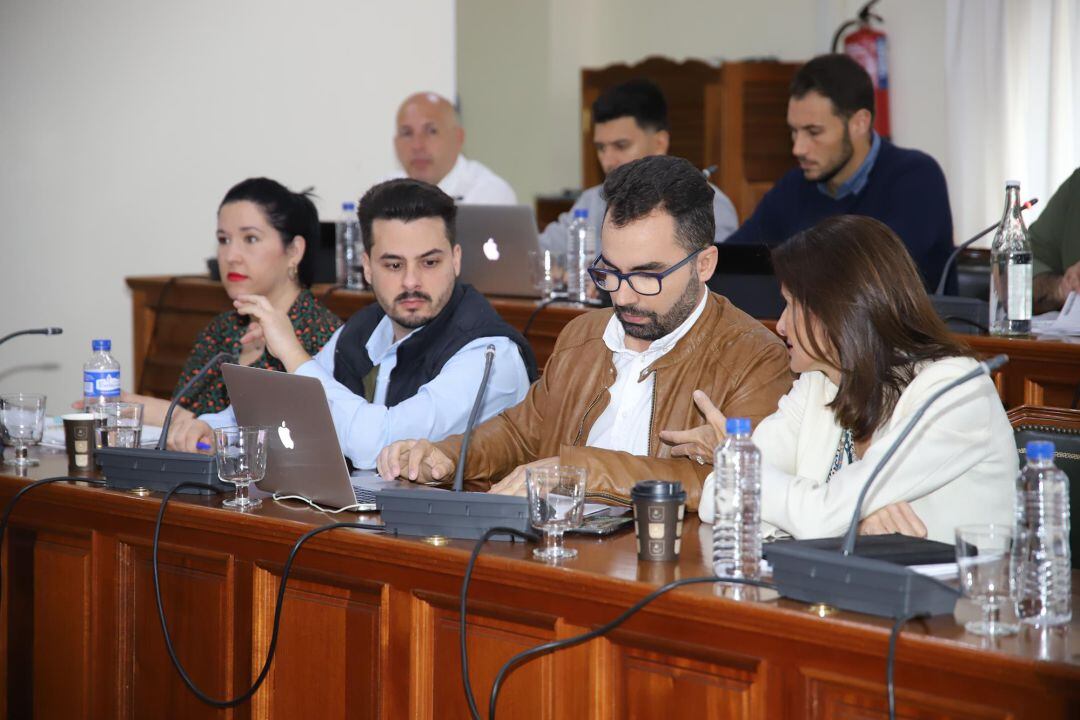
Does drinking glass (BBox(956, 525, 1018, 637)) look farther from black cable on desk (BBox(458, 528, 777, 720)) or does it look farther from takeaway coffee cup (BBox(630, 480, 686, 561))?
takeaway coffee cup (BBox(630, 480, 686, 561))

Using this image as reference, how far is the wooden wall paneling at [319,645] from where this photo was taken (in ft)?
6.79

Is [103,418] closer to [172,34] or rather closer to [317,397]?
[317,397]

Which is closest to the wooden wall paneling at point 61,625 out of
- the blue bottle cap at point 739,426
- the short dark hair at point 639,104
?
the blue bottle cap at point 739,426

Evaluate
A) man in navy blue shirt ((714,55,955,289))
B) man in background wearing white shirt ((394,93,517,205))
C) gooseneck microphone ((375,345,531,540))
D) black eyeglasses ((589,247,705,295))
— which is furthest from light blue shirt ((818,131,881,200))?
gooseneck microphone ((375,345,531,540))

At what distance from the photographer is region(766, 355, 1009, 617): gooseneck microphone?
153 cm

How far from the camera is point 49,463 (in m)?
2.72

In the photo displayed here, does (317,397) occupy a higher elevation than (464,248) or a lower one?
lower

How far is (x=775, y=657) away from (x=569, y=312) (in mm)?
2172

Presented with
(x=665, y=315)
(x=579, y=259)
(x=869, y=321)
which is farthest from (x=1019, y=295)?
(x=579, y=259)

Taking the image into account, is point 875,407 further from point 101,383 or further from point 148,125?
point 148,125

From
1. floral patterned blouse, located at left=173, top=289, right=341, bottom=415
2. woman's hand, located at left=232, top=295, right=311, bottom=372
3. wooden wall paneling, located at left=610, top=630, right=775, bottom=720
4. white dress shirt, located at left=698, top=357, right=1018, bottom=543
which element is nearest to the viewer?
wooden wall paneling, located at left=610, top=630, right=775, bottom=720

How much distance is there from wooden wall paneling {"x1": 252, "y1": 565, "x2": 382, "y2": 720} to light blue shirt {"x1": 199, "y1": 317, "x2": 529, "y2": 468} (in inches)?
19.0

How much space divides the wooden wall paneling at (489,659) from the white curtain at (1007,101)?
4.41 m

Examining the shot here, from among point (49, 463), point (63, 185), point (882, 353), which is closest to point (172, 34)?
point (63, 185)
